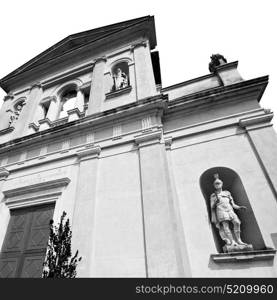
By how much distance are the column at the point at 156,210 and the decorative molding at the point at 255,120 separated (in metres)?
2.48

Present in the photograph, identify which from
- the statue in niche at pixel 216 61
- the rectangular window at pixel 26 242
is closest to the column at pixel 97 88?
the rectangular window at pixel 26 242

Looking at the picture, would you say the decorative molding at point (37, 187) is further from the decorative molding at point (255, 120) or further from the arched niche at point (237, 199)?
the decorative molding at point (255, 120)

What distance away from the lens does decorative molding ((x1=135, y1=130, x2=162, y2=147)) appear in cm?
621

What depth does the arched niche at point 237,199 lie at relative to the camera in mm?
4457

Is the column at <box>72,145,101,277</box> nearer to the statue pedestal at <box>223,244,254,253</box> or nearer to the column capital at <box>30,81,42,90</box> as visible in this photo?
the statue pedestal at <box>223,244,254,253</box>

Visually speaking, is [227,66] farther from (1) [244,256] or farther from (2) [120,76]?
(1) [244,256]

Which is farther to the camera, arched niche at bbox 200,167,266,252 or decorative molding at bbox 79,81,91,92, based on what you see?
decorative molding at bbox 79,81,91,92

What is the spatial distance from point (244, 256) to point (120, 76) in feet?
28.1

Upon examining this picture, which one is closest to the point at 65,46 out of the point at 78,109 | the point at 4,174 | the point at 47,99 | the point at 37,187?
the point at 47,99

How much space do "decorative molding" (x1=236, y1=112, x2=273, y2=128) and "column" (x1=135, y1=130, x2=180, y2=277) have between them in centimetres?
248

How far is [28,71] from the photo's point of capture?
12.8 m

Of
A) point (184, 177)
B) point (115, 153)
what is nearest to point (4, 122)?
point (115, 153)

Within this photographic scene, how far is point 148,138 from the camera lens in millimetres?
6289

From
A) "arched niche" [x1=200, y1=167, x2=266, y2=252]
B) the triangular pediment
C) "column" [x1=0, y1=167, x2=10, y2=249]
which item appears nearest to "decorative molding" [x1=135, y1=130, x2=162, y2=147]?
"arched niche" [x1=200, y1=167, x2=266, y2=252]
